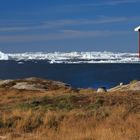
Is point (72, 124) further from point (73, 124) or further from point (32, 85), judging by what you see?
point (32, 85)

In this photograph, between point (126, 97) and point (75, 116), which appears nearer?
point (75, 116)

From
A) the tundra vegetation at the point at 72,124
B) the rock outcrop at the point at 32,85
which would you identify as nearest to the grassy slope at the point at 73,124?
the tundra vegetation at the point at 72,124

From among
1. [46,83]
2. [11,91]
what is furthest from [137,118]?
[46,83]

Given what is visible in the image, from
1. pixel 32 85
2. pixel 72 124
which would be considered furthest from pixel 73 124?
pixel 32 85

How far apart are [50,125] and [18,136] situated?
263 centimetres

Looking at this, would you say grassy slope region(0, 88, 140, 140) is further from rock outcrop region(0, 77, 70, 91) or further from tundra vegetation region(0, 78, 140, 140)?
rock outcrop region(0, 77, 70, 91)

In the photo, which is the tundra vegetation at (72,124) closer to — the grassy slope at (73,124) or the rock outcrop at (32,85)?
the grassy slope at (73,124)

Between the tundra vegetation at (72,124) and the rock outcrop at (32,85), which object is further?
the rock outcrop at (32,85)

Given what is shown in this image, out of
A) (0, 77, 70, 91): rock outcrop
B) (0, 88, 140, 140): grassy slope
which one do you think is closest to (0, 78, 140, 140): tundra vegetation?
(0, 88, 140, 140): grassy slope

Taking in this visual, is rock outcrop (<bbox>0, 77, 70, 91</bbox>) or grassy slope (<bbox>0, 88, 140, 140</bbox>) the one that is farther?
rock outcrop (<bbox>0, 77, 70, 91</bbox>)

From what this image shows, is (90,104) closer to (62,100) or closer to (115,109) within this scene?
(62,100)

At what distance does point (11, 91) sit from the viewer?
1506 inches

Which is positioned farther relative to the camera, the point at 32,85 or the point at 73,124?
the point at 32,85

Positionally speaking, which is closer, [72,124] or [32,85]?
[72,124]
